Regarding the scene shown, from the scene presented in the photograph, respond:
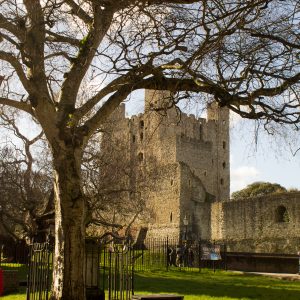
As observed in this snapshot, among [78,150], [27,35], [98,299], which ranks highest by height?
[27,35]

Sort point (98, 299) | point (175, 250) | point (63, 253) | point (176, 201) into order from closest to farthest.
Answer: point (63, 253), point (98, 299), point (175, 250), point (176, 201)

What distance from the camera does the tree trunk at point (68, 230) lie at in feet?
28.5

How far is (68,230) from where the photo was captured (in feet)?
29.1

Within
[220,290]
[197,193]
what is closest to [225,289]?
[220,290]

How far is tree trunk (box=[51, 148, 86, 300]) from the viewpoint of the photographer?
869cm

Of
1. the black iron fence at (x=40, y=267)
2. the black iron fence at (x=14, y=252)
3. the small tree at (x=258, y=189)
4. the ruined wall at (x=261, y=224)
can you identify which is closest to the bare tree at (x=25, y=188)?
the black iron fence at (x=14, y=252)

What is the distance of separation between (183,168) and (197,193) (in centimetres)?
303

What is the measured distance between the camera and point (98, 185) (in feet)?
73.8

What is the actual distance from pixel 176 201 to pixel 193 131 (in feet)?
44.0

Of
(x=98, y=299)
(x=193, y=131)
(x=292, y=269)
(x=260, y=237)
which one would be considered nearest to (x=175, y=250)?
(x=292, y=269)

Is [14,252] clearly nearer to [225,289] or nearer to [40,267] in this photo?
[225,289]

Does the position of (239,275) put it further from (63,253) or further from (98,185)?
(63,253)

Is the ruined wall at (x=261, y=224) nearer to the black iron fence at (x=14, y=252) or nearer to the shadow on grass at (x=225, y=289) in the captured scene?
the black iron fence at (x=14, y=252)

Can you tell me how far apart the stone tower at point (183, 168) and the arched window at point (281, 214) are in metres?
7.58
